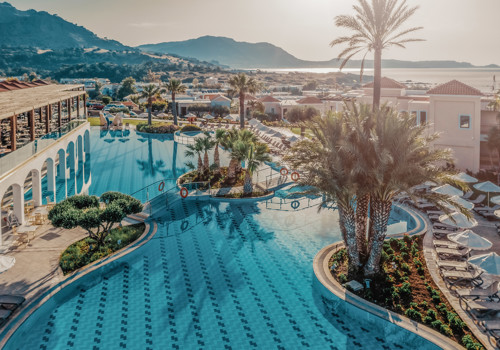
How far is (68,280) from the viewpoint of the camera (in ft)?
41.3

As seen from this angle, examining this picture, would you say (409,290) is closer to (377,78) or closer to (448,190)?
(448,190)

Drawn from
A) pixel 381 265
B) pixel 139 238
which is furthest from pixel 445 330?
pixel 139 238

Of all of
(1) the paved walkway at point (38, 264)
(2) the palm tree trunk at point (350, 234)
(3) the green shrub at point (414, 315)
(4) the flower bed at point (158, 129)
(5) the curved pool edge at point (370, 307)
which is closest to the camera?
(5) the curved pool edge at point (370, 307)

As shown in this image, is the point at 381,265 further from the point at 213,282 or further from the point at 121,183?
the point at 121,183

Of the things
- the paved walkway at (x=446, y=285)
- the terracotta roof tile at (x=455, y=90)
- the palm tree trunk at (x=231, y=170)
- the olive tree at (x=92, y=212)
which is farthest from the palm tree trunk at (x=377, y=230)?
the terracotta roof tile at (x=455, y=90)

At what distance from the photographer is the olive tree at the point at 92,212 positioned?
1389 centimetres

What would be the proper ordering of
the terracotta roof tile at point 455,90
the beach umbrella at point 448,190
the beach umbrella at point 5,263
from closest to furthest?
the beach umbrella at point 5,263, the beach umbrella at point 448,190, the terracotta roof tile at point 455,90

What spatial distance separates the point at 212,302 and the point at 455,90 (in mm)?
21354

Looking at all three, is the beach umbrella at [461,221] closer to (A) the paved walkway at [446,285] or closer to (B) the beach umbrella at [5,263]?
(A) the paved walkway at [446,285]

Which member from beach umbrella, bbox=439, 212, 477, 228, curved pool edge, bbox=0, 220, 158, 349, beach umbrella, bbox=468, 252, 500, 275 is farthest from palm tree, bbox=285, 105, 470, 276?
curved pool edge, bbox=0, 220, 158, 349

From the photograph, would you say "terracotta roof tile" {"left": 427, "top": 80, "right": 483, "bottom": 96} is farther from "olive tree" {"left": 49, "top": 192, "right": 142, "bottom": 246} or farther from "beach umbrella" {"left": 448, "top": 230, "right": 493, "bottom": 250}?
"olive tree" {"left": 49, "top": 192, "right": 142, "bottom": 246}

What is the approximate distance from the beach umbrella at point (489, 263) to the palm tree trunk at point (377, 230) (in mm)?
2526

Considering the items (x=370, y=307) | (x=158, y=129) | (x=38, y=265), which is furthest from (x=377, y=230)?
(x=158, y=129)

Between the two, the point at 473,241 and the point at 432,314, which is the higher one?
the point at 473,241
